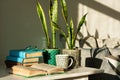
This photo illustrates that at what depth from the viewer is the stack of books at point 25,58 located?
1.61 meters

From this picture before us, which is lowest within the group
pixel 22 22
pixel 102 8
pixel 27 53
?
pixel 27 53

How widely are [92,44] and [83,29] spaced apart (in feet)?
0.57

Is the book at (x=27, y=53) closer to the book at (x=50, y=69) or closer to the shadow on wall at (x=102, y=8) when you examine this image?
the book at (x=50, y=69)

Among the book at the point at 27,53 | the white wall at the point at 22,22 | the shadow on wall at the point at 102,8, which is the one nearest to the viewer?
the book at the point at 27,53

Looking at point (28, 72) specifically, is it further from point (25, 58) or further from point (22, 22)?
point (22, 22)

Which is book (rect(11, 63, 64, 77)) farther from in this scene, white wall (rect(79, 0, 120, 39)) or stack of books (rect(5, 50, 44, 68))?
white wall (rect(79, 0, 120, 39))

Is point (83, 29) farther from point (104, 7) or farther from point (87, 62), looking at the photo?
point (87, 62)

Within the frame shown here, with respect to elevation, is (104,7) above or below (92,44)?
above

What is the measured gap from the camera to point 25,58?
1604 mm

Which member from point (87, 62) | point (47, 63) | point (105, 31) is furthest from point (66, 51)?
point (105, 31)

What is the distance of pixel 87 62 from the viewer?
2219 millimetres

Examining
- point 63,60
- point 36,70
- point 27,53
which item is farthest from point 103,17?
point 36,70

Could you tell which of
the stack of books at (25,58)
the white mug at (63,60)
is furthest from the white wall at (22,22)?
the white mug at (63,60)

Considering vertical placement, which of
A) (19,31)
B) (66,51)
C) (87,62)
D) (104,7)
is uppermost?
(104,7)
